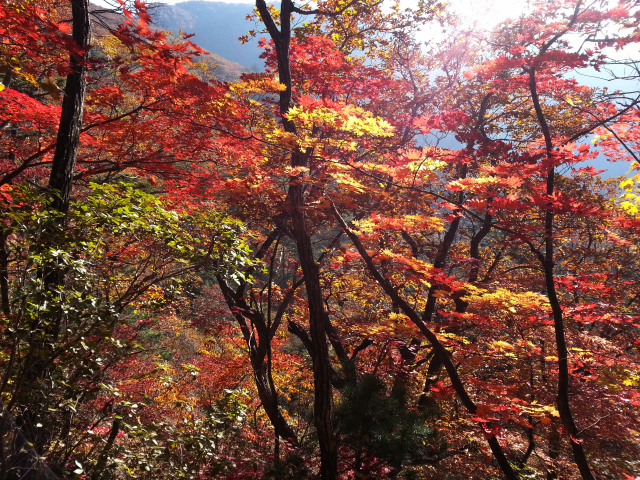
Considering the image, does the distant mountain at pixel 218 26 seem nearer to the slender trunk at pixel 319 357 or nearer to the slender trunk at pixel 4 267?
the slender trunk at pixel 319 357

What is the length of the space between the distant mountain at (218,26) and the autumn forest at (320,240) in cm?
11880

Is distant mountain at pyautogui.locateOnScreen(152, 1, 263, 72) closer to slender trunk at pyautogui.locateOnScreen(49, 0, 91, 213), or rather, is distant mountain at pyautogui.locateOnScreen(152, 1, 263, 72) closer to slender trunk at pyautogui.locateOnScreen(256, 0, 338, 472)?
slender trunk at pyautogui.locateOnScreen(256, 0, 338, 472)

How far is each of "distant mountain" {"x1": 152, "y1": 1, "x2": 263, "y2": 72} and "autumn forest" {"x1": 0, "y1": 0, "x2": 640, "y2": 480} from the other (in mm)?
118799

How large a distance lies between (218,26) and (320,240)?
167m

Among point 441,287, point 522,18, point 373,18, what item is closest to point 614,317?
point 441,287

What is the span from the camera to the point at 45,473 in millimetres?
1889

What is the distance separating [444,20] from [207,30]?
520 ft

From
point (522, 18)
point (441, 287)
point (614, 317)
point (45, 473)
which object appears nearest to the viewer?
point (45, 473)

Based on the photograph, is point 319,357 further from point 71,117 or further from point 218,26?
point 218,26

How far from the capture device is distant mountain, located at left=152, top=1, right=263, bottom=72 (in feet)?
397

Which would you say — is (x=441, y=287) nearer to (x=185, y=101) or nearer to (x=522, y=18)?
(x=522, y=18)

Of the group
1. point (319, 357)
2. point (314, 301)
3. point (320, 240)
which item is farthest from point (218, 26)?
point (319, 357)

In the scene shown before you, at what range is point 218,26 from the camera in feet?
458

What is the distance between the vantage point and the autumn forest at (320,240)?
111 inches
